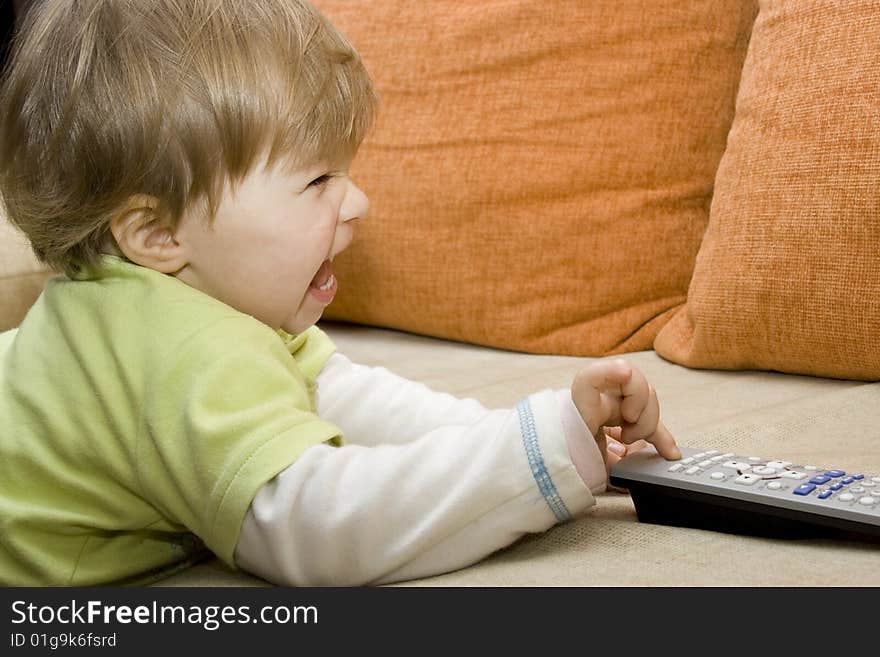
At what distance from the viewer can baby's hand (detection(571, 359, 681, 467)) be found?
721 mm

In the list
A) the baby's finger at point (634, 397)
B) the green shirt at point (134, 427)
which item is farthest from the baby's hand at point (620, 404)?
the green shirt at point (134, 427)

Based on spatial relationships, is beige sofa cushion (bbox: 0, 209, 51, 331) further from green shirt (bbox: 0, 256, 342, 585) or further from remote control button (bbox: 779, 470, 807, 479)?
remote control button (bbox: 779, 470, 807, 479)

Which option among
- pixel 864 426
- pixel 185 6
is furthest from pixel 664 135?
pixel 185 6

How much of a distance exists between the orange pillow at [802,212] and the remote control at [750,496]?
369mm

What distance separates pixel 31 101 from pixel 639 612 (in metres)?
0.55

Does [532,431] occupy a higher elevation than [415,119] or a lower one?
lower

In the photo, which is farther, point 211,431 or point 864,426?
point 864,426

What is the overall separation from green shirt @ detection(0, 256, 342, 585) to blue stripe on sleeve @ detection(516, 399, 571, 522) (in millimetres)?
124

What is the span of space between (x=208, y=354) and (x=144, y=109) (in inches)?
7.2

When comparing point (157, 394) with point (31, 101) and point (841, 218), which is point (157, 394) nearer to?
point (31, 101)

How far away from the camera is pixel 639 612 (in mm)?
582

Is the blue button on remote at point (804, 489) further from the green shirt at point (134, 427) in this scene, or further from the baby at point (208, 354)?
the green shirt at point (134, 427)

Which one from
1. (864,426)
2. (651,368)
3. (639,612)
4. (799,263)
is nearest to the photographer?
(639,612)

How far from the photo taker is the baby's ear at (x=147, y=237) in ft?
2.67
